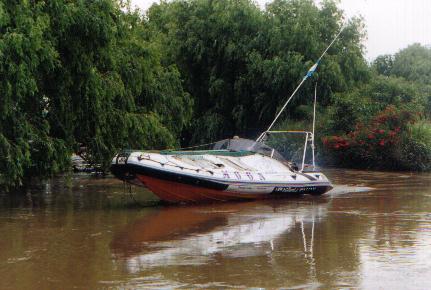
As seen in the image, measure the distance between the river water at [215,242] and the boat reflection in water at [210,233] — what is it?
0.02 metres

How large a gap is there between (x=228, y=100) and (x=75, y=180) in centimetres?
1518

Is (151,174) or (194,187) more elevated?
(151,174)

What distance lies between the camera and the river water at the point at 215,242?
973 cm

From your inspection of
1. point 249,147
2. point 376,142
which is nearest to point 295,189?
point 249,147

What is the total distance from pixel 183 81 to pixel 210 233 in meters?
23.8

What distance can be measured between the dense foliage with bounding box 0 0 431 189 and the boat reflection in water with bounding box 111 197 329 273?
3358 millimetres

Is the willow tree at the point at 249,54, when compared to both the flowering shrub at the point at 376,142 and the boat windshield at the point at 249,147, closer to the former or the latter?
the flowering shrub at the point at 376,142

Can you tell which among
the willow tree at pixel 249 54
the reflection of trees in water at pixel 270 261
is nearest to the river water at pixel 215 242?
the reflection of trees in water at pixel 270 261

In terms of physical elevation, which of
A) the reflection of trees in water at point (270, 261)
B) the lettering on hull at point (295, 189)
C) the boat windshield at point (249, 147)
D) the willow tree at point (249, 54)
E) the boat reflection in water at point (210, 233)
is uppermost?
the willow tree at point (249, 54)

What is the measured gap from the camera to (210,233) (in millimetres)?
13727

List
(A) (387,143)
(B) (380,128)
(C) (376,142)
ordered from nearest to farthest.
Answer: (A) (387,143) < (C) (376,142) < (B) (380,128)

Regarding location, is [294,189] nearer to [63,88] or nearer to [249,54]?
[63,88]

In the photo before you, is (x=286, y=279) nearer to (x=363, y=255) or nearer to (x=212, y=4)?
(x=363, y=255)

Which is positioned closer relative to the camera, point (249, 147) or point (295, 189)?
point (295, 189)
